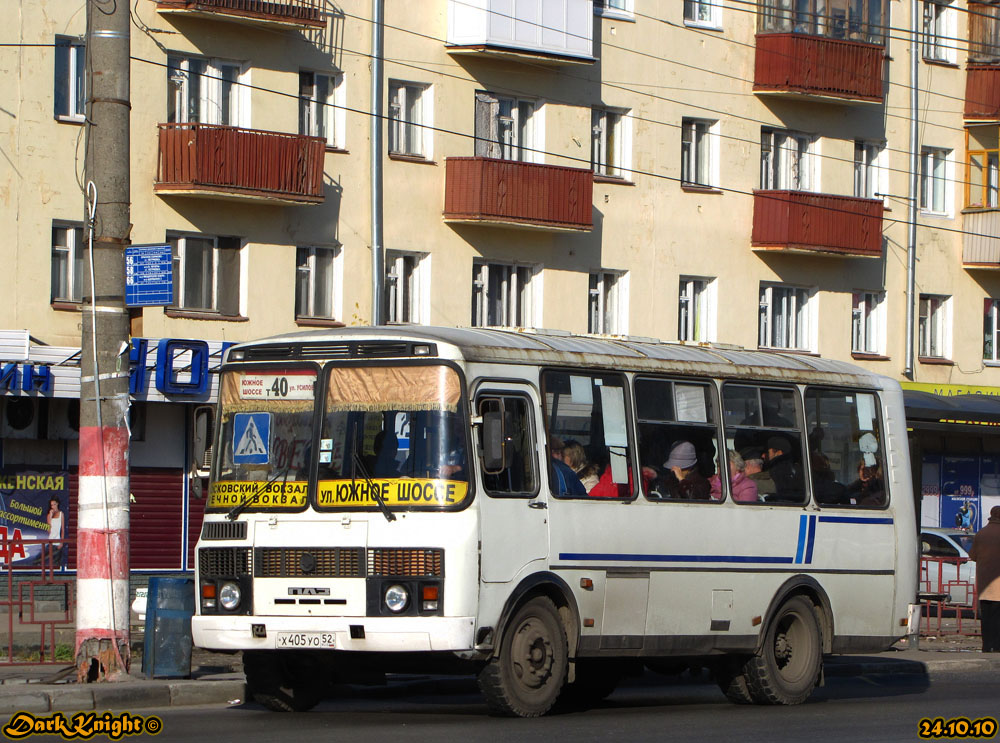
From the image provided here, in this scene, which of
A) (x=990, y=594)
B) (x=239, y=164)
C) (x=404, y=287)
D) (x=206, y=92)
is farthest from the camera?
(x=404, y=287)

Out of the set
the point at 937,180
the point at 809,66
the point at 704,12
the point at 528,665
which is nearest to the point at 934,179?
the point at 937,180

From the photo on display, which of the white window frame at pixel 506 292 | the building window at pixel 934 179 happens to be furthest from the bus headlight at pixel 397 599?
the building window at pixel 934 179

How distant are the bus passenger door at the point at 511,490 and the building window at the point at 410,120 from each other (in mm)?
17921

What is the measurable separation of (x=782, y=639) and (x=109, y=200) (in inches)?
259

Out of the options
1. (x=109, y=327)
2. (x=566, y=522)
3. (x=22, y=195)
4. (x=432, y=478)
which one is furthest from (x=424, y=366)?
(x=22, y=195)

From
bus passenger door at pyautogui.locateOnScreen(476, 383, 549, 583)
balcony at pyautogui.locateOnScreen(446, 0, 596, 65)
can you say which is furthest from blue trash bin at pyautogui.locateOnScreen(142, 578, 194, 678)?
balcony at pyautogui.locateOnScreen(446, 0, 596, 65)

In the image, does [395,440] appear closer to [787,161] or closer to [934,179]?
[787,161]

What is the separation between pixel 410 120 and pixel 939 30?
46.0ft

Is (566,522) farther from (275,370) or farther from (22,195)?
(22,195)

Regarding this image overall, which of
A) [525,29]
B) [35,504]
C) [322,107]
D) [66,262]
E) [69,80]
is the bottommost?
[35,504]

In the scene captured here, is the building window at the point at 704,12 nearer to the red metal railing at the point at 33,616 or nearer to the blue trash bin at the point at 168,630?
the red metal railing at the point at 33,616

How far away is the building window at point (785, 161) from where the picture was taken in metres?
34.7

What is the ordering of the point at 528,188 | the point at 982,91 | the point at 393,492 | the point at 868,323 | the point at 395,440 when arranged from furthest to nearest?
the point at 982,91, the point at 868,323, the point at 528,188, the point at 395,440, the point at 393,492

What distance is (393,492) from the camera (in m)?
11.5
